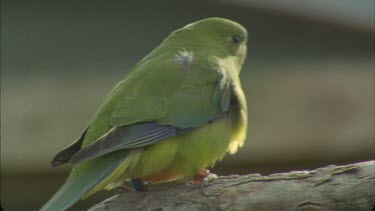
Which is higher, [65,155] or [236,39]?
[236,39]

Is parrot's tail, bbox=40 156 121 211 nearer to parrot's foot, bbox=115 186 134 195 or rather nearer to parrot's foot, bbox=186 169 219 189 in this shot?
parrot's foot, bbox=115 186 134 195

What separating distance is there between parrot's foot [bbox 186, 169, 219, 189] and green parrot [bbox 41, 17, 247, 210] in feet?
0.12

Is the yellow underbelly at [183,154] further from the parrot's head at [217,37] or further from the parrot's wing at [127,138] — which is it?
the parrot's head at [217,37]

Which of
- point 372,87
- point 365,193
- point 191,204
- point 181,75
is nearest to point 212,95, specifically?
point 181,75

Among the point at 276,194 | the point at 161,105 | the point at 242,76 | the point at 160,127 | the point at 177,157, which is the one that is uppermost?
the point at 242,76

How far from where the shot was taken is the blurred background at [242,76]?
26.9 ft

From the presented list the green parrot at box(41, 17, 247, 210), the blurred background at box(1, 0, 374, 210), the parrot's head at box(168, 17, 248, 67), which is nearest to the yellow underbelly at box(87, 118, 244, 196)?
the green parrot at box(41, 17, 247, 210)

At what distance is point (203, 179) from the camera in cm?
515

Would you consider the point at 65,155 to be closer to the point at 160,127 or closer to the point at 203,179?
the point at 160,127

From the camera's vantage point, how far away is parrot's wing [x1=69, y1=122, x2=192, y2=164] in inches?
195

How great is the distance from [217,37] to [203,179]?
1186 millimetres

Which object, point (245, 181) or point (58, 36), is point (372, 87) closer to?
point (58, 36)

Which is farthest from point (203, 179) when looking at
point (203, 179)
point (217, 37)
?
point (217, 37)

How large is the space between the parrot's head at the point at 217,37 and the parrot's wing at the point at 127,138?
814 mm
